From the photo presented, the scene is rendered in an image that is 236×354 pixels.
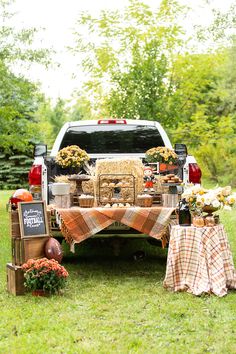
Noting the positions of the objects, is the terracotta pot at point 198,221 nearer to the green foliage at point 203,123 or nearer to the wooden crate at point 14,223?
the wooden crate at point 14,223

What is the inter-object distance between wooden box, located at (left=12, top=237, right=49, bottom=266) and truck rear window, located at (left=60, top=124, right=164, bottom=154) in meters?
2.50

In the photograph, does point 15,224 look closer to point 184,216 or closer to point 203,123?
point 184,216

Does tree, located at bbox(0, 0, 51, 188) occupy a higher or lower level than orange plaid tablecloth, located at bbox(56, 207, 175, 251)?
higher

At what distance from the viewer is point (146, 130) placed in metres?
9.41

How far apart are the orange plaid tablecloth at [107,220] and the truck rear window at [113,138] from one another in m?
2.06

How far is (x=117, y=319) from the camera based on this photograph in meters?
5.75

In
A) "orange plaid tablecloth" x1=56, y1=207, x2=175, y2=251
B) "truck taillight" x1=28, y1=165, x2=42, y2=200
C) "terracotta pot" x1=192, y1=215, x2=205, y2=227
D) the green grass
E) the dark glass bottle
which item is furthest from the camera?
"truck taillight" x1=28, y1=165, x2=42, y2=200

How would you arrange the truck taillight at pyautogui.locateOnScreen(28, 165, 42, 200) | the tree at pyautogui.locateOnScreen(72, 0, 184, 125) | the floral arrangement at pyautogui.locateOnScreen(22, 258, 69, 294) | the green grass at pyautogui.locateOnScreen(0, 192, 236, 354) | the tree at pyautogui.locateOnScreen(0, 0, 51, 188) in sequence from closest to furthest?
the green grass at pyautogui.locateOnScreen(0, 192, 236, 354) → the floral arrangement at pyautogui.locateOnScreen(22, 258, 69, 294) → the truck taillight at pyautogui.locateOnScreen(28, 165, 42, 200) → the tree at pyautogui.locateOnScreen(0, 0, 51, 188) → the tree at pyautogui.locateOnScreen(72, 0, 184, 125)

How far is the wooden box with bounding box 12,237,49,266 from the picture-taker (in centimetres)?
691

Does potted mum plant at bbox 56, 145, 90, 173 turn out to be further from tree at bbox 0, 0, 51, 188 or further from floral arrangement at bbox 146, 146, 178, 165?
tree at bbox 0, 0, 51, 188

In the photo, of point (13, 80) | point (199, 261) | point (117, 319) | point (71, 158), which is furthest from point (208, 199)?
point (13, 80)

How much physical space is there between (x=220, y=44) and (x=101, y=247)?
12903 millimetres

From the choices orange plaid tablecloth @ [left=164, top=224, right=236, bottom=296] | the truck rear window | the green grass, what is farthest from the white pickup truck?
orange plaid tablecloth @ [left=164, top=224, right=236, bottom=296]

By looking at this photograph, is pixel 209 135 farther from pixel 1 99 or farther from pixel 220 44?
pixel 1 99
